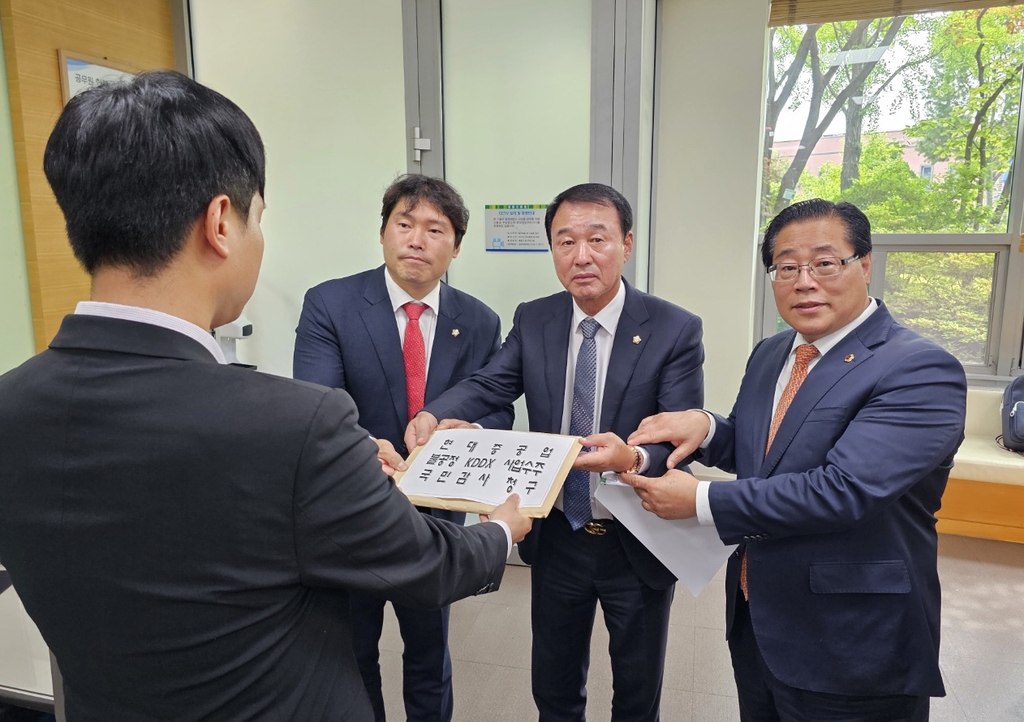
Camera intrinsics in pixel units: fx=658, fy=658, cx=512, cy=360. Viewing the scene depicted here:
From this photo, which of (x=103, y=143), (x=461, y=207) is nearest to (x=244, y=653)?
(x=103, y=143)

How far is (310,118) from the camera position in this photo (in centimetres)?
287

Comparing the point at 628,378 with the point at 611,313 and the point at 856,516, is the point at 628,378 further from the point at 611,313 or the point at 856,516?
the point at 856,516

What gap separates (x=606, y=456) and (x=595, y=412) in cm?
26

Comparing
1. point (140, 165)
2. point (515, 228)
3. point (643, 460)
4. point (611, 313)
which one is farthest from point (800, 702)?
point (515, 228)

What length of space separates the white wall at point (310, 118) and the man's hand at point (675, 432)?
1.72 metres

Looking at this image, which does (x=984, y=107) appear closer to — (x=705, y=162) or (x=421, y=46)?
(x=705, y=162)

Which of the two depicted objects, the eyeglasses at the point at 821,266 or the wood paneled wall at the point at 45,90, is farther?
the wood paneled wall at the point at 45,90

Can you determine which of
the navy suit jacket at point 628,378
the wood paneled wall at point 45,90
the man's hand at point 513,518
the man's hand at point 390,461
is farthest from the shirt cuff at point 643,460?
the wood paneled wall at point 45,90

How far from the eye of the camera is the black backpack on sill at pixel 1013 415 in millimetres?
3311

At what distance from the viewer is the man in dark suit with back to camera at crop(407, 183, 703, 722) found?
167cm

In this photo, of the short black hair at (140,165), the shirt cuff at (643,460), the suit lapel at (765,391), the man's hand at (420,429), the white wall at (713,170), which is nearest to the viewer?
the short black hair at (140,165)

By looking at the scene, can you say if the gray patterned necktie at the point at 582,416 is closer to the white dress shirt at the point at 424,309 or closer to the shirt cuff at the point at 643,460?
the shirt cuff at the point at 643,460

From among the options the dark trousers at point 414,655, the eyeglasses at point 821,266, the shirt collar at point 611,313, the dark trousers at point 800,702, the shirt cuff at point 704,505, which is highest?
the eyeglasses at point 821,266

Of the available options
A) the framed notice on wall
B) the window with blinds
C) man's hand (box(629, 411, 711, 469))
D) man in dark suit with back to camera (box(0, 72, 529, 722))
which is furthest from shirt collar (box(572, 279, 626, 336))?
the window with blinds
